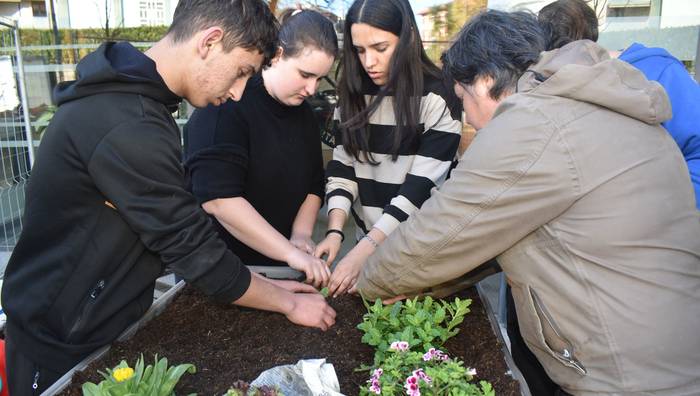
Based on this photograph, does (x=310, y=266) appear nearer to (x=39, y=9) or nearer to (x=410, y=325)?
(x=410, y=325)

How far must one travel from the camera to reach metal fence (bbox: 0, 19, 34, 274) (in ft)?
12.8

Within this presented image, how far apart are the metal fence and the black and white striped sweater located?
9.19 feet

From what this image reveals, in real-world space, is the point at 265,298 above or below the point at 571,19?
below

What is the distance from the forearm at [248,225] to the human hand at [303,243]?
0.54ft

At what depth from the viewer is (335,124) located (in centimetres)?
225

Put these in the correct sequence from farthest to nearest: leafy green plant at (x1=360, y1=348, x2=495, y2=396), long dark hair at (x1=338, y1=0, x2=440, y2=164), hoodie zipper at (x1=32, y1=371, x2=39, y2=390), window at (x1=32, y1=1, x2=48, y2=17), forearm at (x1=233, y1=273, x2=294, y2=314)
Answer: window at (x1=32, y1=1, x2=48, y2=17), long dark hair at (x1=338, y1=0, x2=440, y2=164), forearm at (x1=233, y1=273, x2=294, y2=314), hoodie zipper at (x1=32, y1=371, x2=39, y2=390), leafy green plant at (x1=360, y1=348, x2=495, y2=396)

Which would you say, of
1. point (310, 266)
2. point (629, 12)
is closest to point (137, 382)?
point (310, 266)

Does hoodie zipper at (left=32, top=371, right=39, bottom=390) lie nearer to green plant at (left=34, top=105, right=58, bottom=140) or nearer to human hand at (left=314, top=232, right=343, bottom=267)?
human hand at (left=314, top=232, right=343, bottom=267)

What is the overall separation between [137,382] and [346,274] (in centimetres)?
89

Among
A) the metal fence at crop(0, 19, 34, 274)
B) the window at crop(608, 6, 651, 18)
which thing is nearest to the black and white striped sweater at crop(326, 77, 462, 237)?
the metal fence at crop(0, 19, 34, 274)

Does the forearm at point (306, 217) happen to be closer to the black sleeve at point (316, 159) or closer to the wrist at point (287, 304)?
the black sleeve at point (316, 159)

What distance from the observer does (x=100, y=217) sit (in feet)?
4.37

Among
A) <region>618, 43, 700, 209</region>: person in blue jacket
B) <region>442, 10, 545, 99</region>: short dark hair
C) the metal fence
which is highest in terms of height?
<region>442, 10, 545, 99</region>: short dark hair

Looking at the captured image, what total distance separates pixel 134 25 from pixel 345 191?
378 centimetres
